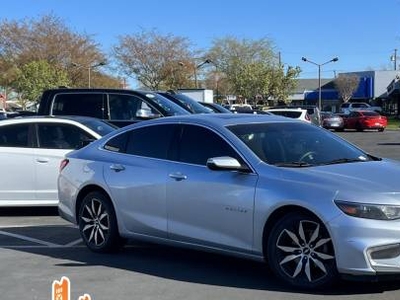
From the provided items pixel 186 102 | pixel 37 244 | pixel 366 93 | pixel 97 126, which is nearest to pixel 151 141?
pixel 37 244

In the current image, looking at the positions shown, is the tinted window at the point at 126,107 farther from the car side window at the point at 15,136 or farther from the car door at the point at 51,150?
the car side window at the point at 15,136

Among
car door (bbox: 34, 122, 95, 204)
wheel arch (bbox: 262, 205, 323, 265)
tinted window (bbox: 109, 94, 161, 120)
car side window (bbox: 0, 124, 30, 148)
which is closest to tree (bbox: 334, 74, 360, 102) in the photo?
tinted window (bbox: 109, 94, 161, 120)

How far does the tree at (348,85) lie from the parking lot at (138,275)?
82.0m

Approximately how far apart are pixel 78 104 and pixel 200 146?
7.73 metres

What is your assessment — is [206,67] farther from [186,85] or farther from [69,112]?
[69,112]

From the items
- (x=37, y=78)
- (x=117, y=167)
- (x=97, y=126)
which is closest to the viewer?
(x=117, y=167)

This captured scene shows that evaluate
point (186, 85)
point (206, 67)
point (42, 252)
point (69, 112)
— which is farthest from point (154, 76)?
point (42, 252)

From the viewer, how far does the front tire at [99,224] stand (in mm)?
7570

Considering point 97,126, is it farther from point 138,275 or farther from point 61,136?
point 138,275

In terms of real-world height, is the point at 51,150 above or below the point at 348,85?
below

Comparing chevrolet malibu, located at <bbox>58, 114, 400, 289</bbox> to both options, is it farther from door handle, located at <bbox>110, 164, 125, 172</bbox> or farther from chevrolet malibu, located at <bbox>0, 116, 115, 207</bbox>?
chevrolet malibu, located at <bbox>0, 116, 115, 207</bbox>

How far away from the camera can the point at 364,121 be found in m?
43.7

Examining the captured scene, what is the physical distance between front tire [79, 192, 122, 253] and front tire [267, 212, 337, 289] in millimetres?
2218

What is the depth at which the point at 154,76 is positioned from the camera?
2638 inches
